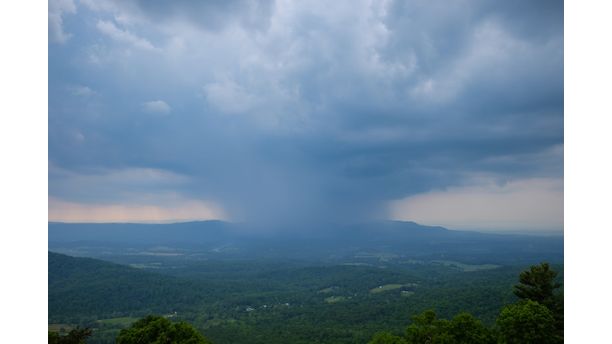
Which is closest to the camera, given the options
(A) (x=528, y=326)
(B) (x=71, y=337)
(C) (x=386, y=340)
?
(B) (x=71, y=337)

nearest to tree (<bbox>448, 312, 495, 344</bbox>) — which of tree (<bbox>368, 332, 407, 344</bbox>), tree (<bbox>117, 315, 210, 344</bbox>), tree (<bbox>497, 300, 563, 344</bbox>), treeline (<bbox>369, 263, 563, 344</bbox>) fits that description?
treeline (<bbox>369, 263, 563, 344</bbox>)

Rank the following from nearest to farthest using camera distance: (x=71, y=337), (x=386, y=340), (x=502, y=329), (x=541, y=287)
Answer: (x=71, y=337) < (x=502, y=329) < (x=386, y=340) < (x=541, y=287)

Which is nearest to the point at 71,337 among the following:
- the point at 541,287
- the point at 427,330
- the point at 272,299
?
the point at 427,330

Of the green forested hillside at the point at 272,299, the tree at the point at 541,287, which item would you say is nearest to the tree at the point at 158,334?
the tree at the point at 541,287

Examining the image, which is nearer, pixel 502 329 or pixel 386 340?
pixel 502 329

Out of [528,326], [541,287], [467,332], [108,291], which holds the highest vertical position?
[541,287]

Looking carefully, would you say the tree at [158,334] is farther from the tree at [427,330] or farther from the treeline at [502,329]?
the tree at [427,330]

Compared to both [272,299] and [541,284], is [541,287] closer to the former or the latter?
[541,284]

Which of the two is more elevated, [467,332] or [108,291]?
[467,332]
